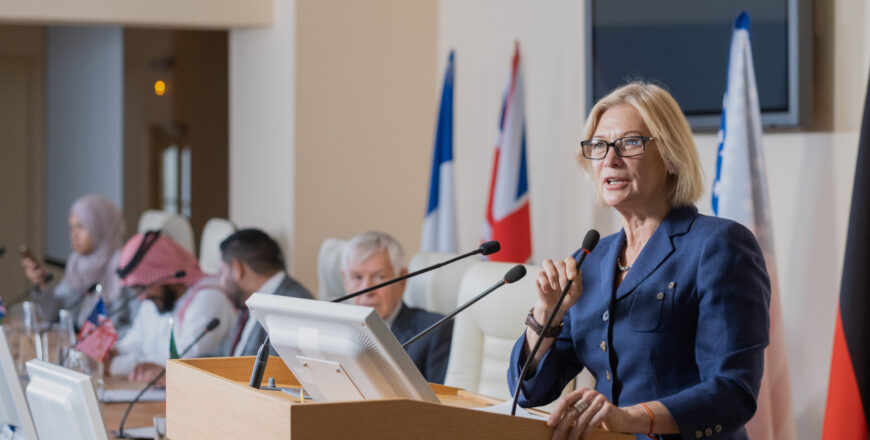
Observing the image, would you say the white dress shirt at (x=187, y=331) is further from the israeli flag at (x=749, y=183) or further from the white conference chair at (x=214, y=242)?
the israeli flag at (x=749, y=183)

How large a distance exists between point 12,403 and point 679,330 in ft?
4.93

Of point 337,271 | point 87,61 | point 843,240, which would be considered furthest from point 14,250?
point 843,240

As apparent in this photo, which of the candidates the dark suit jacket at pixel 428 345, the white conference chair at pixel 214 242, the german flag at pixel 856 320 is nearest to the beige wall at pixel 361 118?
the white conference chair at pixel 214 242

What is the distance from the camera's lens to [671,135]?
6.57 ft

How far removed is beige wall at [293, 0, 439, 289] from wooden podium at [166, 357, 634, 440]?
472cm

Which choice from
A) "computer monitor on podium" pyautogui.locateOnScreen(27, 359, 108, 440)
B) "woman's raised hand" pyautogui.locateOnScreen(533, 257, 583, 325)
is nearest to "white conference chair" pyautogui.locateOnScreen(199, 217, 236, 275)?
"computer monitor on podium" pyautogui.locateOnScreen(27, 359, 108, 440)

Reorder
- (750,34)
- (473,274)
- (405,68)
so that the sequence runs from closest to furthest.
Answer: (473,274) → (750,34) → (405,68)

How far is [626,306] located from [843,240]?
1.85 meters

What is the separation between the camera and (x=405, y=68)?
6727 mm

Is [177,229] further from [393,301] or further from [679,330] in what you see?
[679,330]

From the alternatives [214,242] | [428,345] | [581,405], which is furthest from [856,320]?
[214,242]

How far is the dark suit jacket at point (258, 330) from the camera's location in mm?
4211

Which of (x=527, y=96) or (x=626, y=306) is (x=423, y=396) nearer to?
(x=626, y=306)

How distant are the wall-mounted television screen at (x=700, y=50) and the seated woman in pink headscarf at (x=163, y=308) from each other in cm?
190
